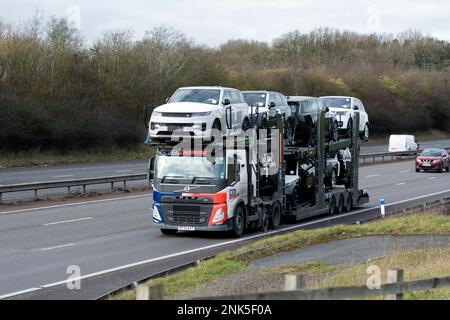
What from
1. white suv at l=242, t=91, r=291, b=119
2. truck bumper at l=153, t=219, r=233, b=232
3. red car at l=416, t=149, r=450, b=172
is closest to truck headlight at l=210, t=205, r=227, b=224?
truck bumper at l=153, t=219, r=233, b=232

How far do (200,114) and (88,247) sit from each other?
4550 mm

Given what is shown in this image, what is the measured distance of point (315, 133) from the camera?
25.1 m

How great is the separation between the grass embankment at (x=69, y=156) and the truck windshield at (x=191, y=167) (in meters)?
25.6

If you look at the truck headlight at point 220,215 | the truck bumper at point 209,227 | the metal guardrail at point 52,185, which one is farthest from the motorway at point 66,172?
the truck headlight at point 220,215

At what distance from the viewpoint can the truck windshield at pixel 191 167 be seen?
2003cm

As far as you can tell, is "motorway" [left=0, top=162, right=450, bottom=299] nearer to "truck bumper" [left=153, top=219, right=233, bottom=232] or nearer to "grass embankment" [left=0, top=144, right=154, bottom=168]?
"truck bumper" [left=153, top=219, right=233, bottom=232]

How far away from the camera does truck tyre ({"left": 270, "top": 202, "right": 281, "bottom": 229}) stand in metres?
22.5

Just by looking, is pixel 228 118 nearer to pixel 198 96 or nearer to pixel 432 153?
pixel 198 96

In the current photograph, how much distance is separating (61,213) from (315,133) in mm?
8485

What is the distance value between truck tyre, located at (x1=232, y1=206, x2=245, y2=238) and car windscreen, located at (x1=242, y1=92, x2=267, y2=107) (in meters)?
4.22

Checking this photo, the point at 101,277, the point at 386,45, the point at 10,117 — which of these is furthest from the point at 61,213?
the point at 386,45

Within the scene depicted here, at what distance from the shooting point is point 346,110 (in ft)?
96.0

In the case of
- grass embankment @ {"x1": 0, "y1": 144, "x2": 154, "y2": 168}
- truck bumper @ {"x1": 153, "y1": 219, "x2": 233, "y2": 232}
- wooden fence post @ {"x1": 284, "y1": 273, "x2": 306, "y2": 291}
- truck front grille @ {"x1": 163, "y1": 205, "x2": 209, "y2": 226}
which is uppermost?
wooden fence post @ {"x1": 284, "y1": 273, "x2": 306, "y2": 291}
